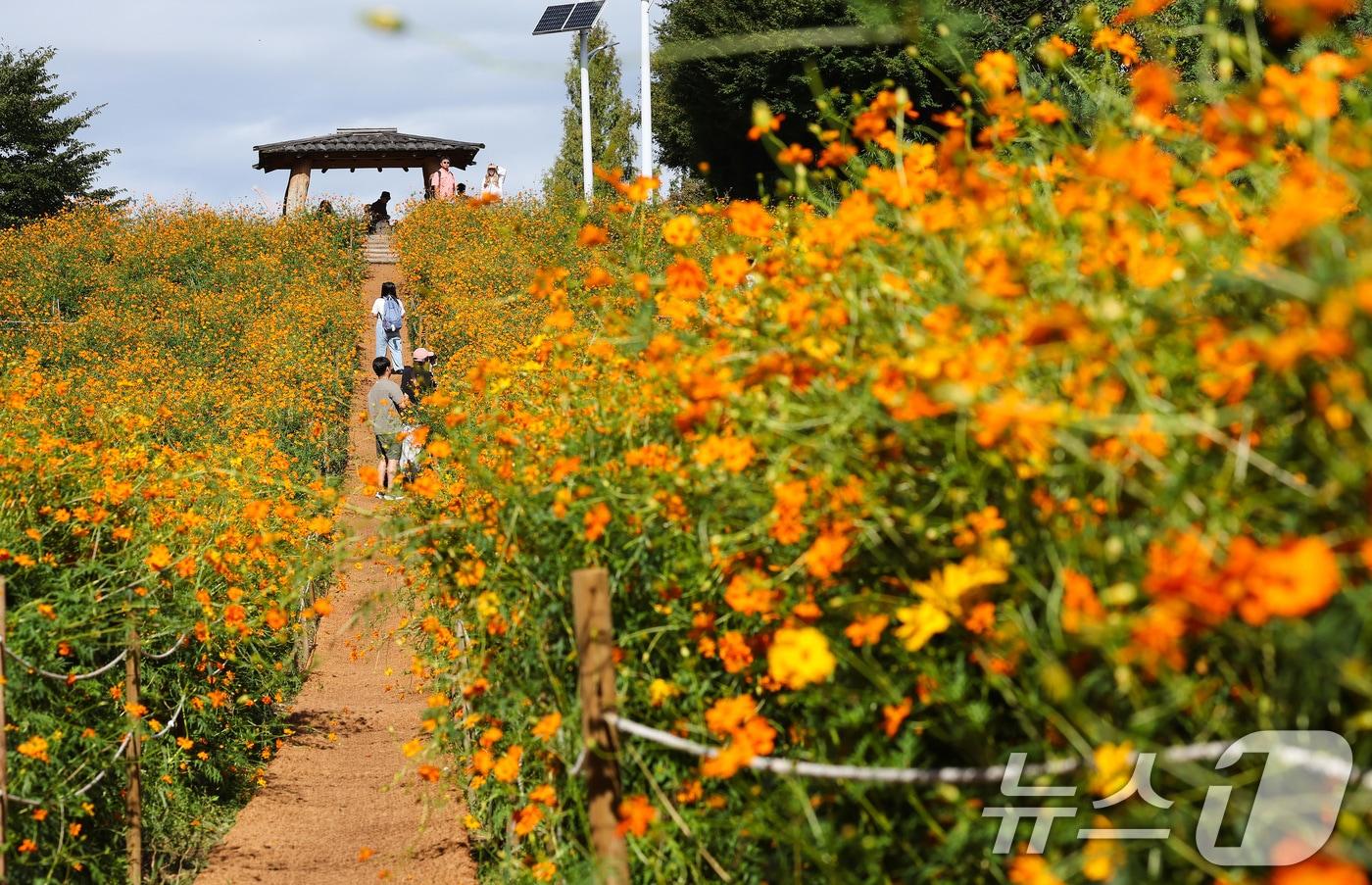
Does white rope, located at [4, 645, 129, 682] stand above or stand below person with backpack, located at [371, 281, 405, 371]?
below

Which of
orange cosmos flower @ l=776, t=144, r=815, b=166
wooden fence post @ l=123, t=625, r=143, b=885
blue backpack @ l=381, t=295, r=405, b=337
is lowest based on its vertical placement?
wooden fence post @ l=123, t=625, r=143, b=885

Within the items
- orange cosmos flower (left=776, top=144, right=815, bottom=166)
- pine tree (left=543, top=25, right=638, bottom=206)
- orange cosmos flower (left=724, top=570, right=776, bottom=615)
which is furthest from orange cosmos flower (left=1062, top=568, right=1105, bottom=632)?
pine tree (left=543, top=25, right=638, bottom=206)

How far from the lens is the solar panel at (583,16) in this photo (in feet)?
80.4

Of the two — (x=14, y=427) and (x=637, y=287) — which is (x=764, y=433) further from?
(x=14, y=427)

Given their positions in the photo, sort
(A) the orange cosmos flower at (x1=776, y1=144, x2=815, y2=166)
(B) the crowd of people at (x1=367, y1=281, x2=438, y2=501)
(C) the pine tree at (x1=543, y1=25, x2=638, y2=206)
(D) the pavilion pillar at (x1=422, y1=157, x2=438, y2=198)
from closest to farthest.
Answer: (A) the orange cosmos flower at (x1=776, y1=144, x2=815, y2=166) < (B) the crowd of people at (x1=367, y1=281, x2=438, y2=501) < (D) the pavilion pillar at (x1=422, y1=157, x2=438, y2=198) < (C) the pine tree at (x1=543, y1=25, x2=638, y2=206)

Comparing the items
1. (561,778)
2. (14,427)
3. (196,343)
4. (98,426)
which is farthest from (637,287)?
(196,343)

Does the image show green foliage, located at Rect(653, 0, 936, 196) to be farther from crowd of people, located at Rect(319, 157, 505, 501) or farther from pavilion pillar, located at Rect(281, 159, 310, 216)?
pavilion pillar, located at Rect(281, 159, 310, 216)

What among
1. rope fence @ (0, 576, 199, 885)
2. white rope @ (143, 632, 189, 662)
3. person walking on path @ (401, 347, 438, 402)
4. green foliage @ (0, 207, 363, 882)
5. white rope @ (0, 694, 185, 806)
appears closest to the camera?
white rope @ (0, 694, 185, 806)

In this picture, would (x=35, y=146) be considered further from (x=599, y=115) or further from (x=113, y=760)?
(x=113, y=760)

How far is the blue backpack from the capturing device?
14484 millimetres

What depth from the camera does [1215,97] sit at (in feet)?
6.57

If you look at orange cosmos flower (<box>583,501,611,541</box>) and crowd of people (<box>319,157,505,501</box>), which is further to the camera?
crowd of people (<box>319,157,505,501</box>)

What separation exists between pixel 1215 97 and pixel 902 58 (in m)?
20.9

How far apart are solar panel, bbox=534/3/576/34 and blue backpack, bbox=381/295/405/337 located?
1192 centimetres
